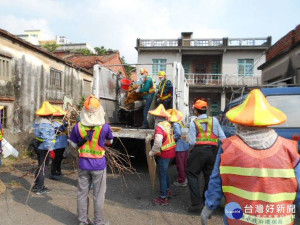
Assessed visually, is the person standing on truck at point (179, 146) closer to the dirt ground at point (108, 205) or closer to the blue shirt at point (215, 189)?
the dirt ground at point (108, 205)

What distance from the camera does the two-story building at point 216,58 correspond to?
66.2 feet

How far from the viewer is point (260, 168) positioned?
1.65m

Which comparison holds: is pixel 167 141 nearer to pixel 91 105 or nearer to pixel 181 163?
pixel 181 163

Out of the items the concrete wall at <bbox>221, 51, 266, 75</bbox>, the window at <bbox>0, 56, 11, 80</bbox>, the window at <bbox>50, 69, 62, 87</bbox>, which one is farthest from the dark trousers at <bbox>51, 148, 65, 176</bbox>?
the concrete wall at <bbox>221, 51, 266, 75</bbox>

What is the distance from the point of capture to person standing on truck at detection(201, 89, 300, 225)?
5.42 feet

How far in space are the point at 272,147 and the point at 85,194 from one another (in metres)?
2.63

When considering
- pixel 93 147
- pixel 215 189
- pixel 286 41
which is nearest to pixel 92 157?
pixel 93 147

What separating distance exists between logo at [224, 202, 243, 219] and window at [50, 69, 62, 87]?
10.6m

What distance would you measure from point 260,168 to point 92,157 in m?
2.30

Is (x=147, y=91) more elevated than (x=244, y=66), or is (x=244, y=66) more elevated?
(x=244, y=66)

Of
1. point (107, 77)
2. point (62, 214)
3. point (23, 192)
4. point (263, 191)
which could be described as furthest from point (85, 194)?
point (107, 77)

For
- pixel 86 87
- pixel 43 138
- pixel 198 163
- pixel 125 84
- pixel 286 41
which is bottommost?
pixel 198 163

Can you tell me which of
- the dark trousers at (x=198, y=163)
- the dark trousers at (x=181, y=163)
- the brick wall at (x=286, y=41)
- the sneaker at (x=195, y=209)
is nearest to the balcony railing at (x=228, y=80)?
the brick wall at (x=286, y=41)

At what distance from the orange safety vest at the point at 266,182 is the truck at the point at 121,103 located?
11.7 ft
